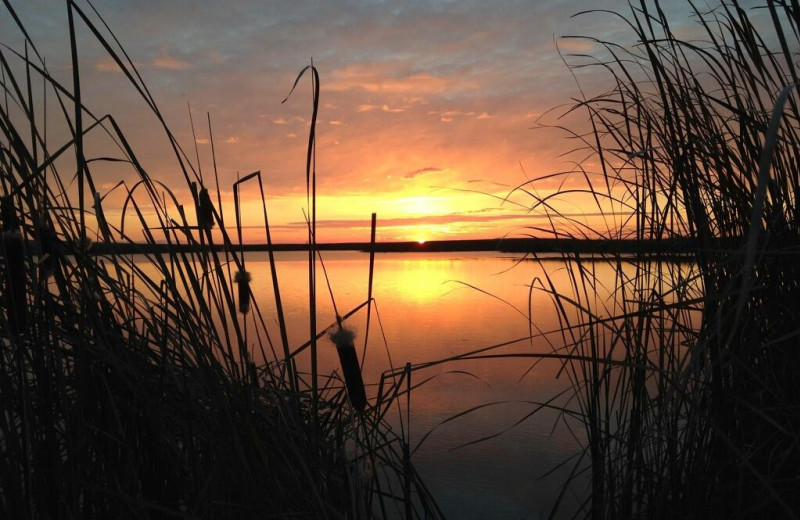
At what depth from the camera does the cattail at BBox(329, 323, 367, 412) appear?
3.41 ft

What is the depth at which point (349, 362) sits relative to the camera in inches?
41.1

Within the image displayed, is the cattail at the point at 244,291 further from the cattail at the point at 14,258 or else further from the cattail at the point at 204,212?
the cattail at the point at 14,258

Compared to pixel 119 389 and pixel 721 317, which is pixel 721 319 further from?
pixel 119 389

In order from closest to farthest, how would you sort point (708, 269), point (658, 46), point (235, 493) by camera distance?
point (235, 493)
point (708, 269)
point (658, 46)

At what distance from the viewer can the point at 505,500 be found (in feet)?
8.71

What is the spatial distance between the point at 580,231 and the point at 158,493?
1.30m

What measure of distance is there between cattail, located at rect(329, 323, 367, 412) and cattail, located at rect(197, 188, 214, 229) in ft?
0.92

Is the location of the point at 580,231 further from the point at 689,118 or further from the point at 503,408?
the point at 503,408

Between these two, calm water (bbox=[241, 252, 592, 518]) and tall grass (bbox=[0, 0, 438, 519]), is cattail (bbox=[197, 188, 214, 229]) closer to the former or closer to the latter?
tall grass (bbox=[0, 0, 438, 519])

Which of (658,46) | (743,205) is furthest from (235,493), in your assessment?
(658,46)

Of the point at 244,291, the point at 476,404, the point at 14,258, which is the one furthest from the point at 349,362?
the point at 476,404

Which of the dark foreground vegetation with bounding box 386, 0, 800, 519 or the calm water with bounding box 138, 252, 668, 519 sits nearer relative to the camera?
the dark foreground vegetation with bounding box 386, 0, 800, 519

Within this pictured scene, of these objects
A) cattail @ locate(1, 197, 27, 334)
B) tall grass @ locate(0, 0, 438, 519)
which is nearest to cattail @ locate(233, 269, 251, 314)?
tall grass @ locate(0, 0, 438, 519)

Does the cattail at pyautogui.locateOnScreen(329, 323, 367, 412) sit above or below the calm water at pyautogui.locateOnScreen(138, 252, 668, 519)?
above
